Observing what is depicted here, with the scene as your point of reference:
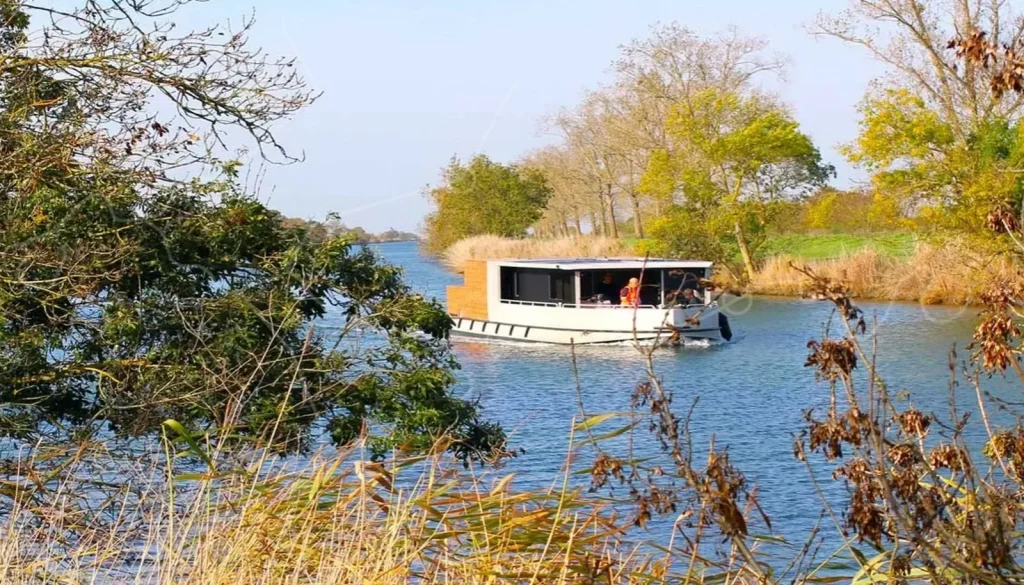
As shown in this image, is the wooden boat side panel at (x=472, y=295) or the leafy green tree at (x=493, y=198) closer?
the wooden boat side panel at (x=472, y=295)

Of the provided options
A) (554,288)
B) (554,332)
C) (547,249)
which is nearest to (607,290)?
(554,288)

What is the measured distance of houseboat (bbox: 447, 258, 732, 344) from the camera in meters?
27.8

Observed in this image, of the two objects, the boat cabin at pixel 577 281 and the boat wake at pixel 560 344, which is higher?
the boat cabin at pixel 577 281

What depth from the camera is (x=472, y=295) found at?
104 feet

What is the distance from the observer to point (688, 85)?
4341 cm

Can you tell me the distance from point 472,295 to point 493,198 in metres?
26.8

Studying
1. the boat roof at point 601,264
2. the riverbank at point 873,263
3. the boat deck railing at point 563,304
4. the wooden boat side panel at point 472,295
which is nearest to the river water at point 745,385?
the riverbank at point 873,263

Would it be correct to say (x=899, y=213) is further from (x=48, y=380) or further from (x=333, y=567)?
(x=333, y=567)

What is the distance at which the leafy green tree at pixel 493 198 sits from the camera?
190 ft

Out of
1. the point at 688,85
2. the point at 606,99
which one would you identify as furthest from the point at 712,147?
the point at 606,99

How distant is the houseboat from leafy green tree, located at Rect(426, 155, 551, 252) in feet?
85.2

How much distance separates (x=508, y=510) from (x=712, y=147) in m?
38.4

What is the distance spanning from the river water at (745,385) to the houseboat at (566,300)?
2.53 feet

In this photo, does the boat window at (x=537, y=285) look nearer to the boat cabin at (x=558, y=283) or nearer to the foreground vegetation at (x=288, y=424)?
the boat cabin at (x=558, y=283)
